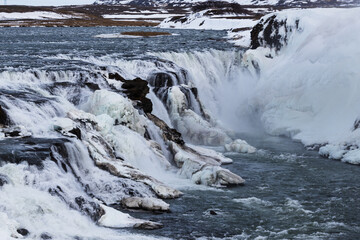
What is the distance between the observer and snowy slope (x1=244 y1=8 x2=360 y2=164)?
96.5 ft

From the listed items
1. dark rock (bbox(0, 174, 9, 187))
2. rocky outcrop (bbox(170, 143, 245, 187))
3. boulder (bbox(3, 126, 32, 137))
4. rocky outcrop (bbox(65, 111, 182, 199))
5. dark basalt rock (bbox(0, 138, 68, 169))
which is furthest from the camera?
rocky outcrop (bbox(170, 143, 245, 187))

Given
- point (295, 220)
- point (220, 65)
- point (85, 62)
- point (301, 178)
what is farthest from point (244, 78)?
point (295, 220)

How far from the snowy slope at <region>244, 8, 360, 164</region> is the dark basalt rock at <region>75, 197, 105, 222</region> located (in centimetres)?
1291

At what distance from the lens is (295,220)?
16906 millimetres

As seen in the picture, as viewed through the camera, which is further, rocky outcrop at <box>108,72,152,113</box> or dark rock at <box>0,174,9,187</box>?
rocky outcrop at <box>108,72,152,113</box>

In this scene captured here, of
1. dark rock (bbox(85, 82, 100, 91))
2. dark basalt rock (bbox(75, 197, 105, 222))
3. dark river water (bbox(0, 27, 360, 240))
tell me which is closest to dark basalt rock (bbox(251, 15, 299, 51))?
dark river water (bbox(0, 27, 360, 240))

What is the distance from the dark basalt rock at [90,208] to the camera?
1644 centimetres

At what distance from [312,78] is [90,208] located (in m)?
21.4

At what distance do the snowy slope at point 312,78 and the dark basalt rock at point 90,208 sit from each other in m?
12.9

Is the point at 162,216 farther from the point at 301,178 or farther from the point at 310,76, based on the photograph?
the point at 310,76

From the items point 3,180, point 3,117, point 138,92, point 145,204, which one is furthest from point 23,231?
point 138,92

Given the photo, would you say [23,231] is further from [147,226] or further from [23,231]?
[147,226]

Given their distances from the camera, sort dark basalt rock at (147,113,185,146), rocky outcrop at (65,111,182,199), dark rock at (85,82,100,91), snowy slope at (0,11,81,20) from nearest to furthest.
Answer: rocky outcrop at (65,111,182,199) < dark basalt rock at (147,113,185,146) < dark rock at (85,82,100,91) < snowy slope at (0,11,81,20)

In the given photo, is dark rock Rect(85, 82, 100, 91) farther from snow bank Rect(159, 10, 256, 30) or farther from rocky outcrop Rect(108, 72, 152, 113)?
snow bank Rect(159, 10, 256, 30)
